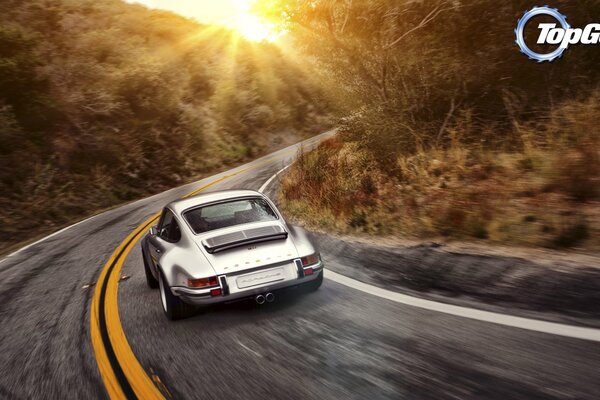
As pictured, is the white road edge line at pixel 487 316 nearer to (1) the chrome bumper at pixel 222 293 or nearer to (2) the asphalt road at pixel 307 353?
(2) the asphalt road at pixel 307 353

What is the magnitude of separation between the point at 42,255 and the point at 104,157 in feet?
35.8

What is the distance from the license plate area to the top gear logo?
778cm

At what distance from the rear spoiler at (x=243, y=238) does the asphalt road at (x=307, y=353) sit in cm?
77

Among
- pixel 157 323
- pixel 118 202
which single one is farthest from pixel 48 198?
pixel 157 323

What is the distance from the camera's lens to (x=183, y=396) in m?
3.51

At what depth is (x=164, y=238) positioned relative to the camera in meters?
5.99

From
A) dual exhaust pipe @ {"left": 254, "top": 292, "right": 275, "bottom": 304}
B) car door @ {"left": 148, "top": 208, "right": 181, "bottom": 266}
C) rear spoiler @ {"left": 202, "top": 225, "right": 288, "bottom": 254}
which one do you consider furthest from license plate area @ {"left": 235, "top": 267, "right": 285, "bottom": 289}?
car door @ {"left": 148, "top": 208, "right": 181, "bottom": 266}

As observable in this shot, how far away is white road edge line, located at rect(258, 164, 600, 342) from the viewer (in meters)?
3.44

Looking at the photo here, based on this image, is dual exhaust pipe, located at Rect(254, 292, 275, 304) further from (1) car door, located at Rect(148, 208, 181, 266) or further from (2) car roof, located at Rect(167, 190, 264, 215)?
(2) car roof, located at Rect(167, 190, 264, 215)

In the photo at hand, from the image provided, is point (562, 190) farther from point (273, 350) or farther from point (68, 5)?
point (68, 5)

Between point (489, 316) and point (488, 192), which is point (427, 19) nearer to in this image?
point (488, 192)

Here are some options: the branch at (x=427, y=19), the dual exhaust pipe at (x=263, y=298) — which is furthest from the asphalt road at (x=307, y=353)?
the branch at (x=427, y=19)

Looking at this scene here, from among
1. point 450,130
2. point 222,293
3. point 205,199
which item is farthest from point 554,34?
point 222,293

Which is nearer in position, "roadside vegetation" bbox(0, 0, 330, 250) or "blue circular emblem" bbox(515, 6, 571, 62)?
"blue circular emblem" bbox(515, 6, 571, 62)
